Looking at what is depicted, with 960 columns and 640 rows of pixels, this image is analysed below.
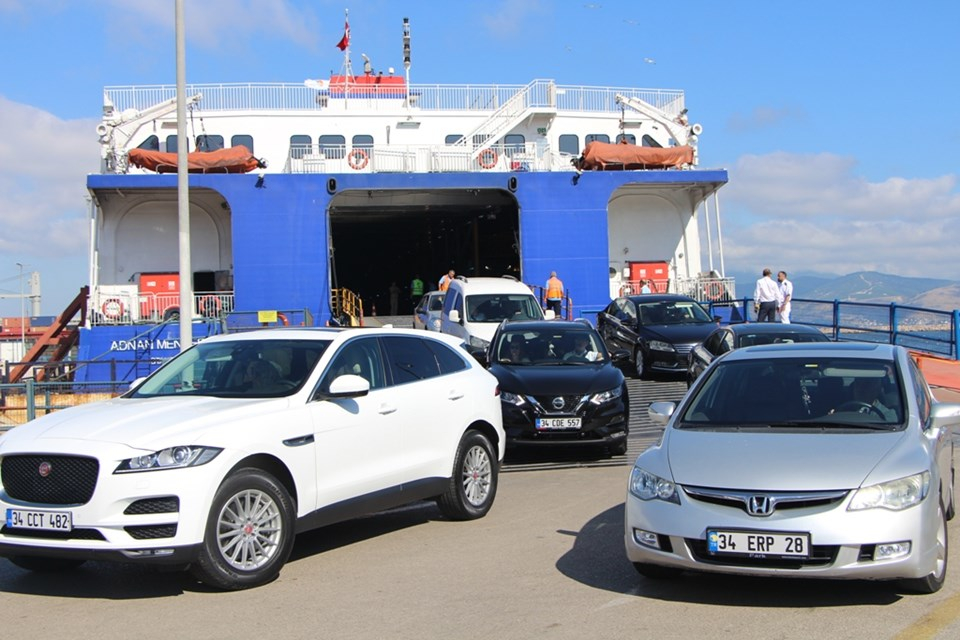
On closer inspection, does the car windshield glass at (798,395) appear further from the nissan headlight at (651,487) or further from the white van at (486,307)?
the white van at (486,307)

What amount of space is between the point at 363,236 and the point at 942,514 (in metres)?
39.7

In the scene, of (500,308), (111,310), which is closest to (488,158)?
(500,308)

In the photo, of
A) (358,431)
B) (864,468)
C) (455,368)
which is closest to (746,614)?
(864,468)

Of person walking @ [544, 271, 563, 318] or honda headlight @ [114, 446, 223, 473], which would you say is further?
person walking @ [544, 271, 563, 318]

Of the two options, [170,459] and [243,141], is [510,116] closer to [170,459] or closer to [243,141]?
[243,141]

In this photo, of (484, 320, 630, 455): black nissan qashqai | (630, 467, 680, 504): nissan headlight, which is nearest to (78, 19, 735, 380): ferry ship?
(484, 320, 630, 455): black nissan qashqai

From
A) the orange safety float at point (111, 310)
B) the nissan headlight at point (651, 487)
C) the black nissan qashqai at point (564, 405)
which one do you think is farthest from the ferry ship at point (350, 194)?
the nissan headlight at point (651, 487)

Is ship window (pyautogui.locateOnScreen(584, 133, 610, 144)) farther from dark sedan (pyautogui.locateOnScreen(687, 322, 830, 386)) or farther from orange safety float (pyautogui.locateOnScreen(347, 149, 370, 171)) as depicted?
dark sedan (pyautogui.locateOnScreen(687, 322, 830, 386))

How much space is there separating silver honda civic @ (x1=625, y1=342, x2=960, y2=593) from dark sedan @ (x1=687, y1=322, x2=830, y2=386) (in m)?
7.51

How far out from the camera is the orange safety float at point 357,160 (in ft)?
87.4

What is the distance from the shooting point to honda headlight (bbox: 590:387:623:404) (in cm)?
1154

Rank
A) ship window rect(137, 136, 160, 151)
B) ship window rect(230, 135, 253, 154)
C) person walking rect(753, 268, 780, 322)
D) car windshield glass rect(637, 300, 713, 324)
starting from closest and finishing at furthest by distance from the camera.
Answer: car windshield glass rect(637, 300, 713, 324) < person walking rect(753, 268, 780, 322) < ship window rect(137, 136, 160, 151) < ship window rect(230, 135, 253, 154)

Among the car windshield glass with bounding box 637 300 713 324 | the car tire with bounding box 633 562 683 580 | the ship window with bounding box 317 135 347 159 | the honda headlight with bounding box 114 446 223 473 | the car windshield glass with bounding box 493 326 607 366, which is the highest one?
the ship window with bounding box 317 135 347 159

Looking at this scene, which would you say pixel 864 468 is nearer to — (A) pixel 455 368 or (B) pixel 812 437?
(B) pixel 812 437
